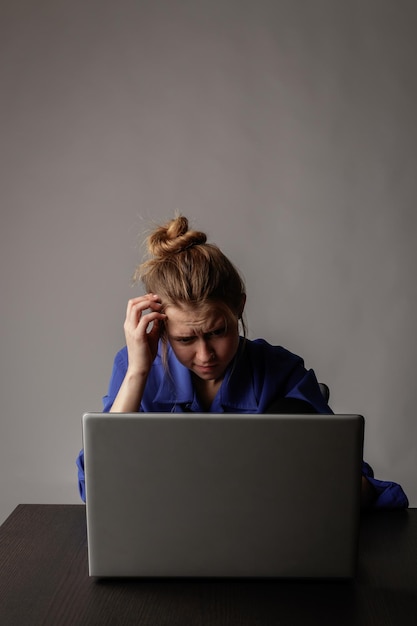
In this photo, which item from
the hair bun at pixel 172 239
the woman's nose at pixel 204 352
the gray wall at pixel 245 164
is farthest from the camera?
the gray wall at pixel 245 164

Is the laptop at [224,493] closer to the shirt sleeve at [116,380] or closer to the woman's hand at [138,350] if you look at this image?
the woman's hand at [138,350]

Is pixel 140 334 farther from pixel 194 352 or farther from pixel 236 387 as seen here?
pixel 236 387

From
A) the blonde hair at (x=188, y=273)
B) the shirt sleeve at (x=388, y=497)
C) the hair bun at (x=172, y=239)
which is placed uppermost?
the hair bun at (x=172, y=239)

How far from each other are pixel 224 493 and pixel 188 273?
736 millimetres

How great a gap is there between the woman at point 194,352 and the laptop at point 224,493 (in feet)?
1.71

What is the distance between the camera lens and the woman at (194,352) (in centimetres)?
179

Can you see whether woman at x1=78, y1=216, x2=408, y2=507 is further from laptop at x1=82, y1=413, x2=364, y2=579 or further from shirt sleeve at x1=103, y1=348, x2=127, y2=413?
laptop at x1=82, y1=413, x2=364, y2=579

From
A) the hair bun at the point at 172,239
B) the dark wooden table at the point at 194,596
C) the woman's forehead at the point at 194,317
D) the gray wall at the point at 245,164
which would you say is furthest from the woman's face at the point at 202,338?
the gray wall at the point at 245,164

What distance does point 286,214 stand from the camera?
3.37 metres

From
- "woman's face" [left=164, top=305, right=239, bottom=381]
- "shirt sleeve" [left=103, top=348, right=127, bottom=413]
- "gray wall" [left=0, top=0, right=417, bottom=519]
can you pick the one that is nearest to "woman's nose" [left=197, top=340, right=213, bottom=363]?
"woman's face" [left=164, top=305, right=239, bottom=381]

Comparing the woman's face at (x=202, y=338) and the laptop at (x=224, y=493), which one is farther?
the woman's face at (x=202, y=338)

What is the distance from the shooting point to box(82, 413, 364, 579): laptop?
1170 millimetres

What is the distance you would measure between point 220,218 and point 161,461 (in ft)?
7.50

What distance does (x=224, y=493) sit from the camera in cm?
118
